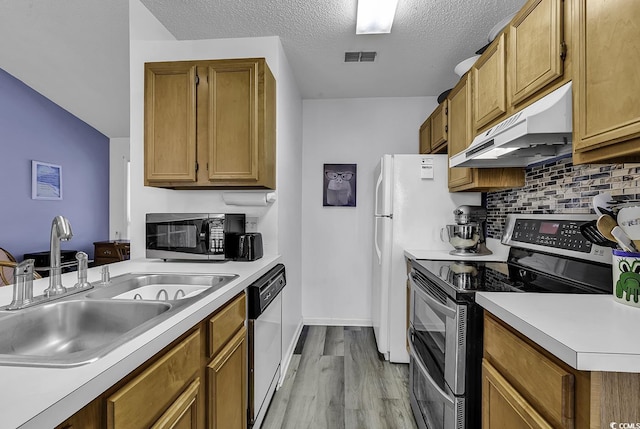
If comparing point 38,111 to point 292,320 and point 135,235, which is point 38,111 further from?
point 292,320

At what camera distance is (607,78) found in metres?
0.98

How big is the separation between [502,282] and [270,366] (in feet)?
4.44

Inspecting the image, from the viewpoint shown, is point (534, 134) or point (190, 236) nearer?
point (534, 134)

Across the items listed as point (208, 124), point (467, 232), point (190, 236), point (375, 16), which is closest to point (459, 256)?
point (467, 232)

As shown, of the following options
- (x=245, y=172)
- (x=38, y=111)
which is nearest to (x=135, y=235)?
(x=245, y=172)

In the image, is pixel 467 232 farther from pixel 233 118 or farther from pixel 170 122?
pixel 170 122

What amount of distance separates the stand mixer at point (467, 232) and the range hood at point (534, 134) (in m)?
0.54

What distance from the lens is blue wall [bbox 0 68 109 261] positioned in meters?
2.17

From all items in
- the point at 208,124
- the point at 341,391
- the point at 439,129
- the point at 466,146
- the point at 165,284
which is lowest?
the point at 341,391

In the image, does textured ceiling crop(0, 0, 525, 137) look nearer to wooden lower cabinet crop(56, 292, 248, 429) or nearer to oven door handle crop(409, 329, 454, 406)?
wooden lower cabinet crop(56, 292, 248, 429)

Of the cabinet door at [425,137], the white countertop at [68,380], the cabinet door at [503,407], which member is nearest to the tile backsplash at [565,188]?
the cabinet door at [425,137]

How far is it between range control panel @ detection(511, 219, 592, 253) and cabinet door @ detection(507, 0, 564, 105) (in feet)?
2.14

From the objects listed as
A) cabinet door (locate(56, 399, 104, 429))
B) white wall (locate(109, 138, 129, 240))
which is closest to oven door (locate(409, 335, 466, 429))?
cabinet door (locate(56, 399, 104, 429))

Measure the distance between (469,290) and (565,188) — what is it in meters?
0.91
